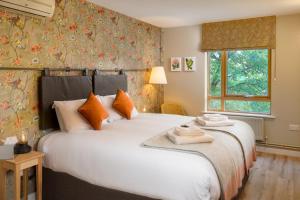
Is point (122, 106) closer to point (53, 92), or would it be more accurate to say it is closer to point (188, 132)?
point (53, 92)

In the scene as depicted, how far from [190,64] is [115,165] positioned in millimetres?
3578

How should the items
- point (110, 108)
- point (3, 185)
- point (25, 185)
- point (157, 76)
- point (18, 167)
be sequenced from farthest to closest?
point (157, 76) → point (110, 108) → point (25, 185) → point (3, 185) → point (18, 167)

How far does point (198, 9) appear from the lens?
158 inches

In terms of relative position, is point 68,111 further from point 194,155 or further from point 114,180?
point 194,155

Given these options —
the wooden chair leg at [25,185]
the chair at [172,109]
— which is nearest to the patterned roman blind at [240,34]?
the chair at [172,109]

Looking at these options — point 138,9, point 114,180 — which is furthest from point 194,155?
point 138,9

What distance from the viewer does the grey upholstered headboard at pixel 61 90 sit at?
9.54 ft

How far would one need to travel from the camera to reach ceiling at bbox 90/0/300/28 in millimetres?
3639

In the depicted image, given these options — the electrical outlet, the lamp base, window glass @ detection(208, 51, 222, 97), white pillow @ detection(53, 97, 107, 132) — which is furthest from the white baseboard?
the lamp base

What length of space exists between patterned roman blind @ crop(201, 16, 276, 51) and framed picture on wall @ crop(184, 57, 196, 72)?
0.32m

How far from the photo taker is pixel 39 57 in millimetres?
2910

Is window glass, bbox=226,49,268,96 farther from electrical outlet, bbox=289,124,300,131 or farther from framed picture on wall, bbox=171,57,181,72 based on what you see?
framed picture on wall, bbox=171,57,181,72

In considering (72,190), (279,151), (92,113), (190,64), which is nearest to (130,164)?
(72,190)

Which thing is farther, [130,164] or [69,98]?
[69,98]
